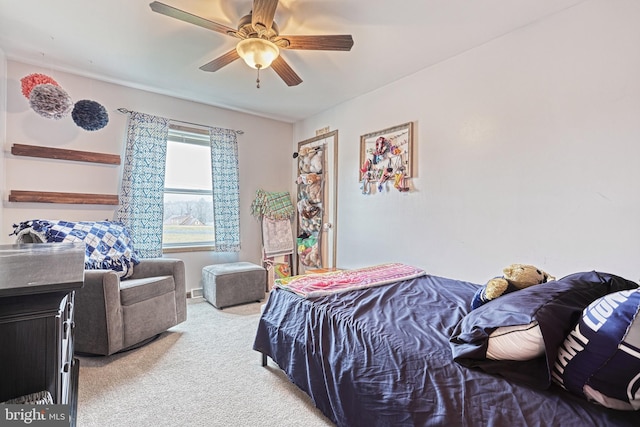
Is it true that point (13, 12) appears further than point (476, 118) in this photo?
No

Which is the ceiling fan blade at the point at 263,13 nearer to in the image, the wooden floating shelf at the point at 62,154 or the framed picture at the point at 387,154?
the framed picture at the point at 387,154

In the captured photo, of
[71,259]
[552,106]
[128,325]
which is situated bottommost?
[128,325]

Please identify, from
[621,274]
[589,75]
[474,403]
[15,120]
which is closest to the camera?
[474,403]

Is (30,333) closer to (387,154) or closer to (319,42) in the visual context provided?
(319,42)

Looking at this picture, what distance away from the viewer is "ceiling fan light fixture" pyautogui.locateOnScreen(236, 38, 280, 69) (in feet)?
6.64

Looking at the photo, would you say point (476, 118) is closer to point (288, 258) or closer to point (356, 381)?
point (356, 381)

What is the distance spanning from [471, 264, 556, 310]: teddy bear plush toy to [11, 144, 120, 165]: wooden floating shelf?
3679mm

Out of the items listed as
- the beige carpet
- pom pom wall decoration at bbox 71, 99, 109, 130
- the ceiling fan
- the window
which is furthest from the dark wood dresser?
the window

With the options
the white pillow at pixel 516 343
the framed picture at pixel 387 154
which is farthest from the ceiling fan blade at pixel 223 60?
the white pillow at pixel 516 343

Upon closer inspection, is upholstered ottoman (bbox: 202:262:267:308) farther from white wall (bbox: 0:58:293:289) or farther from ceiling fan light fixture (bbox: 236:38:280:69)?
ceiling fan light fixture (bbox: 236:38:280:69)

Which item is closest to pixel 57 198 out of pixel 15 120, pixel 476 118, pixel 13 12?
pixel 15 120

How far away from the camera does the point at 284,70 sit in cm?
243

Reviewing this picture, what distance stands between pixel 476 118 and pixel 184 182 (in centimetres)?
337

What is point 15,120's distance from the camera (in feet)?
9.25
